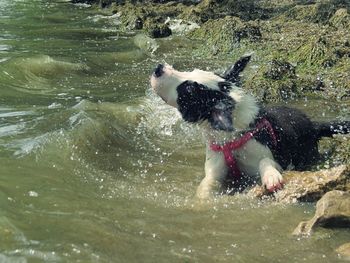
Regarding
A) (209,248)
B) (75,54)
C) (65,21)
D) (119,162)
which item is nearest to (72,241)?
(209,248)

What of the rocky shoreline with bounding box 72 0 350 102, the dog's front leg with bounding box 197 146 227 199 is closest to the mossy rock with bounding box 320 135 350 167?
the dog's front leg with bounding box 197 146 227 199

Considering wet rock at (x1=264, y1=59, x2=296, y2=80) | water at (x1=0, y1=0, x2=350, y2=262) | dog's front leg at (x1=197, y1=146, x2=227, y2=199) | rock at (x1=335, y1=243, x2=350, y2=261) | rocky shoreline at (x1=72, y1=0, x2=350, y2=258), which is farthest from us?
wet rock at (x1=264, y1=59, x2=296, y2=80)

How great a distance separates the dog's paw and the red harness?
44 cm

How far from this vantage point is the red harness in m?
5.41

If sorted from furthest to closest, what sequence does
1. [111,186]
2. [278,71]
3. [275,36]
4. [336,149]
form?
[275,36] < [278,71] < [336,149] < [111,186]

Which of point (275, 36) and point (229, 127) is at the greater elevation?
point (229, 127)

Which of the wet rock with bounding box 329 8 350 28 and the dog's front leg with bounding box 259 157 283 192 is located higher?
the dog's front leg with bounding box 259 157 283 192

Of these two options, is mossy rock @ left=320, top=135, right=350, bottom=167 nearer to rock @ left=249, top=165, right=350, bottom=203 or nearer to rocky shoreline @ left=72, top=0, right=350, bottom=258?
rocky shoreline @ left=72, top=0, right=350, bottom=258

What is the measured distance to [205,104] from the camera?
529 cm

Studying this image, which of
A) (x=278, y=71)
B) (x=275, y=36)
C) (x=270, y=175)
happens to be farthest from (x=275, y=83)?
(x=275, y=36)

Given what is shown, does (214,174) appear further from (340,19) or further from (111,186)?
(340,19)

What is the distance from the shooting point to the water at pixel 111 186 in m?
3.91

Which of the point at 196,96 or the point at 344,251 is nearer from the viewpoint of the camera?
the point at 344,251

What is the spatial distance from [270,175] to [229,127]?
0.61 metres
